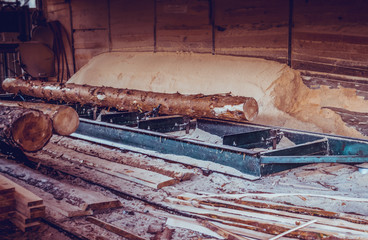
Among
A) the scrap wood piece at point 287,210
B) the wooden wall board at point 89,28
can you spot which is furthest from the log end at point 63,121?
the wooden wall board at point 89,28

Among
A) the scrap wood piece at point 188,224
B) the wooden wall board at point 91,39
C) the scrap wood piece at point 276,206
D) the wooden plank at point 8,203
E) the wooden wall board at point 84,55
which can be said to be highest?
the wooden wall board at point 91,39

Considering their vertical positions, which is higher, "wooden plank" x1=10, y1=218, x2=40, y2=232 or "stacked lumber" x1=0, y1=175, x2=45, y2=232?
"stacked lumber" x1=0, y1=175, x2=45, y2=232

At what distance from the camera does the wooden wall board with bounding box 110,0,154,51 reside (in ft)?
32.2

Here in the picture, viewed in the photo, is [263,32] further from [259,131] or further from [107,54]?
[107,54]

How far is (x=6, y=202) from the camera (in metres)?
3.67

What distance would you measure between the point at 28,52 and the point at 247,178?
8999 mm

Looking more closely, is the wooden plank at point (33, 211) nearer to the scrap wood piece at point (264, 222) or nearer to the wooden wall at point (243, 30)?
the scrap wood piece at point (264, 222)

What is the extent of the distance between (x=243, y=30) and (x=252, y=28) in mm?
213

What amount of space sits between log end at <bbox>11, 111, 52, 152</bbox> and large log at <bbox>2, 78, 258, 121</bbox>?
1966mm

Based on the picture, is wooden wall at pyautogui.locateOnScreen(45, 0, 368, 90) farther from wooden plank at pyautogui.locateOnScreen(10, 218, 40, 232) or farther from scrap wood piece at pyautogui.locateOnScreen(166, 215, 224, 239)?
wooden plank at pyautogui.locateOnScreen(10, 218, 40, 232)

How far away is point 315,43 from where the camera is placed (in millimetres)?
6809

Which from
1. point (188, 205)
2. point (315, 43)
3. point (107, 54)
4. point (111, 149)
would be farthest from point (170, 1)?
point (188, 205)

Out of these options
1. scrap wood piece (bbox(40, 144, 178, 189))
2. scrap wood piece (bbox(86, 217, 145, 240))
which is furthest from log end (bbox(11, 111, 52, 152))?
scrap wood piece (bbox(86, 217, 145, 240))

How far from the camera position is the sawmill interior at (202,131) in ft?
12.0
